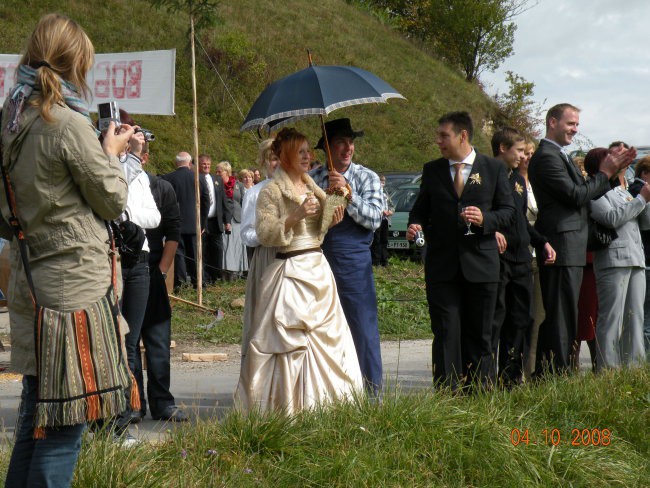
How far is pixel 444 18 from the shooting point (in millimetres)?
55438

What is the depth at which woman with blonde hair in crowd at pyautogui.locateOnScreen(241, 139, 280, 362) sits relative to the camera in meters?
6.39

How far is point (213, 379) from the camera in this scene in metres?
8.77

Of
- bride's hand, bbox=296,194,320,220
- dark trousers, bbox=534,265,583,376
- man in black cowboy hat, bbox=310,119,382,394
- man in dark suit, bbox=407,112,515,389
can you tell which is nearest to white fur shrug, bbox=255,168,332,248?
bride's hand, bbox=296,194,320,220

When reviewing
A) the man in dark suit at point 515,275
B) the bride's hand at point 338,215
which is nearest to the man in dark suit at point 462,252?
the man in dark suit at point 515,275

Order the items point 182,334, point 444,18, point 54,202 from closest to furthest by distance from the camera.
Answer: point 54,202, point 182,334, point 444,18

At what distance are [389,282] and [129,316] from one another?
915 centimetres

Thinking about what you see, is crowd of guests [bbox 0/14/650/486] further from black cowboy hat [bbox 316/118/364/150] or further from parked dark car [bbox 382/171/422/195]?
parked dark car [bbox 382/171/422/195]

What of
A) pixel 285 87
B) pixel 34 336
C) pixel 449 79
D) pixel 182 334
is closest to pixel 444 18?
pixel 449 79

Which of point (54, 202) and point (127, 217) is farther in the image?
point (127, 217)

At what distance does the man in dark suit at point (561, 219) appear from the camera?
23.4 ft

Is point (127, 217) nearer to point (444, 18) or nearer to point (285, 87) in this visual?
point (285, 87)

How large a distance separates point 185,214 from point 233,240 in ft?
5.61

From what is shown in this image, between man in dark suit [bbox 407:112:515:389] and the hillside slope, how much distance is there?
18313mm
